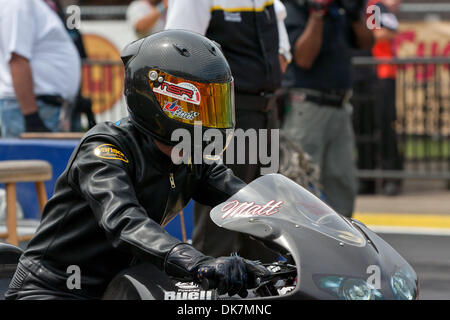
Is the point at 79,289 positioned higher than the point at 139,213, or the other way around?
the point at 139,213

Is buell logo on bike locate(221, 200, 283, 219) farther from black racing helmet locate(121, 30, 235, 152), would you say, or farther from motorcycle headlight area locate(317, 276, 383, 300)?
black racing helmet locate(121, 30, 235, 152)

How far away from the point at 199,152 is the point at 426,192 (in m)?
7.85

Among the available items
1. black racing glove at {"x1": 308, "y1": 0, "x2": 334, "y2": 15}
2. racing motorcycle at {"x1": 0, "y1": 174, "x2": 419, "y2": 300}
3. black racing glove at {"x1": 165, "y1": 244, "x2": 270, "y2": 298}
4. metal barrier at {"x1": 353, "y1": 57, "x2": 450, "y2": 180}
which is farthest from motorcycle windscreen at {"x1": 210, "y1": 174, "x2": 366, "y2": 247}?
metal barrier at {"x1": 353, "y1": 57, "x2": 450, "y2": 180}

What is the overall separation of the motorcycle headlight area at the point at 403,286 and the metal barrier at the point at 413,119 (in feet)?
24.1

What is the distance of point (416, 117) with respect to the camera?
1058cm

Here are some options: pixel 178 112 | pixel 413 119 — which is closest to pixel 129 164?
pixel 178 112

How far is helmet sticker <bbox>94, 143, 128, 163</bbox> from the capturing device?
290 cm

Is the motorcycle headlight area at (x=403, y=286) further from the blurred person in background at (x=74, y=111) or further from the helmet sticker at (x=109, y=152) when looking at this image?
the blurred person in background at (x=74, y=111)

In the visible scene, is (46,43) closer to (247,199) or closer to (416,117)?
(247,199)

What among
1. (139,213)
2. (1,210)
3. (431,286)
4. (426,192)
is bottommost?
(426,192)

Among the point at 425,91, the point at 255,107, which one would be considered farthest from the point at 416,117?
the point at 255,107

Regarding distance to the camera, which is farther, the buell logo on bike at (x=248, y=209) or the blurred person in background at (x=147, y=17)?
the blurred person in background at (x=147, y=17)

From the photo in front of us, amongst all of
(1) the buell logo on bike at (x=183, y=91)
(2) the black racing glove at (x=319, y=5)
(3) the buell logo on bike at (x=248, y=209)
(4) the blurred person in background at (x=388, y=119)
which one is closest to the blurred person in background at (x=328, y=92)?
(2) the black racing glove at (x=319, y=5)

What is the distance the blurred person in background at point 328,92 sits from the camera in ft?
21.8
